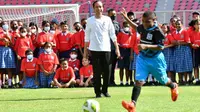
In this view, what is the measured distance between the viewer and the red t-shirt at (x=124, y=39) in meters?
16.9

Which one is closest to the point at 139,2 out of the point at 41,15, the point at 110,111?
the point at 41,15

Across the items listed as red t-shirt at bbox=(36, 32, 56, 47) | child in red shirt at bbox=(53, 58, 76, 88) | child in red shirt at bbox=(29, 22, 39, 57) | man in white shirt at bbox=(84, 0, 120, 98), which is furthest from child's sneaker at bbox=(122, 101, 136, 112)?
child in red shirt at bbox=(29, 22, 39, 57)

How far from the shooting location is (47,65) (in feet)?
55.8

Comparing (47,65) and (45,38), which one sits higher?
(45,38)

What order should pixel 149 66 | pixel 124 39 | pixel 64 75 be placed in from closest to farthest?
pixel 149 66 < pixel 64 75 < pixel 124 39

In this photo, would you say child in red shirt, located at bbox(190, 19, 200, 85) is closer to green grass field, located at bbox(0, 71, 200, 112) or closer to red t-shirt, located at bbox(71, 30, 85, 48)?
→ green grass field, located at bbox(0, 71, 200, 112)

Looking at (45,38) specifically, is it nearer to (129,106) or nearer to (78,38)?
(78,38)

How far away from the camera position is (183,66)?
55.4ft

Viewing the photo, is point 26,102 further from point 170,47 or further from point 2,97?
point 170,47

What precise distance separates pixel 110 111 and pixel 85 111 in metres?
0.93

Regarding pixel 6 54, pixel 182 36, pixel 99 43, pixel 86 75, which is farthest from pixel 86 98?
pixel 6 54

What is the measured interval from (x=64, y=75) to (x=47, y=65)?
2.56 feet

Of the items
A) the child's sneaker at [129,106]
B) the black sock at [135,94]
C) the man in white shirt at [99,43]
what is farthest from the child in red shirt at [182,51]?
the child's sneaker at [129,106]

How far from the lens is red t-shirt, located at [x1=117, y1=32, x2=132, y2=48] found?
16.9 metres
